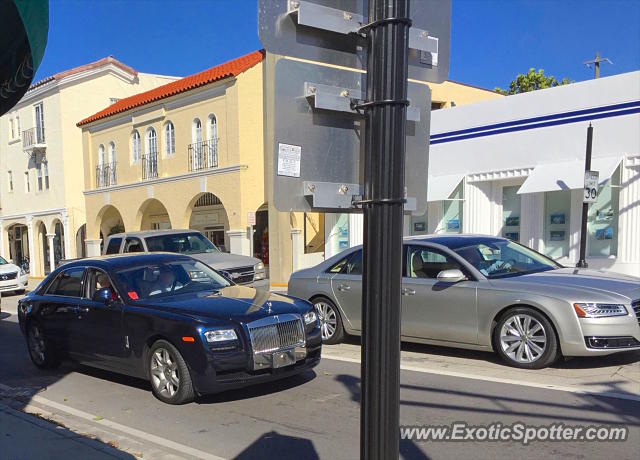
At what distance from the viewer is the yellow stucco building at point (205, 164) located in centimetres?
2016

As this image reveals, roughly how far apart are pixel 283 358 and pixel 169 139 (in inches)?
735

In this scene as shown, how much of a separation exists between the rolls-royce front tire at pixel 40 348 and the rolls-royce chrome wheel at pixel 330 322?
3831 millimetres

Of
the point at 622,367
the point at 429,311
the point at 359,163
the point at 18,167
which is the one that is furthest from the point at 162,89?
the point at 359,163

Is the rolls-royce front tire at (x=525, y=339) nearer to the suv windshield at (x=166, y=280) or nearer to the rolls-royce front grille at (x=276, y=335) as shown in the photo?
the rolls-royce front grille at (x=276, y=335)

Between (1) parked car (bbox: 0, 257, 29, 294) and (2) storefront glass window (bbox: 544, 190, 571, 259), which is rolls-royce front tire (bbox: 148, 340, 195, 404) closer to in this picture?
(2) storefront glass window (bbox: 544, 190, 571, 259)

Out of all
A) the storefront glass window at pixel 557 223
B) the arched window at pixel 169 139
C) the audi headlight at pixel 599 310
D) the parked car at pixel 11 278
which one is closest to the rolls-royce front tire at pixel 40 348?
the audi headlight at pixel 599 310

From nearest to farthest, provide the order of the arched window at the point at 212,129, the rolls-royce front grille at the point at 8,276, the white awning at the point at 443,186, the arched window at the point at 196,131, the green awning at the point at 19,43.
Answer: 1. the green awning at the point at 19,43
2. the white awning at the point at 443,186
3. the rolls-royce front grille at the point at 8,276
4. the arched window at the point at 212,129
5. the arched window at the point at 196,131

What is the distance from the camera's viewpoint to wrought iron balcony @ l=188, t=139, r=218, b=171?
21.2 metres

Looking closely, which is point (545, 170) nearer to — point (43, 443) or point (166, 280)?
point (166, 280)

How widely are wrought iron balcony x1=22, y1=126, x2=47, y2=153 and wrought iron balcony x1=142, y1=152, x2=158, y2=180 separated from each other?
32.1ft

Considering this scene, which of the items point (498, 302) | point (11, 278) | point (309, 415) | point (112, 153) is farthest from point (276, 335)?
point (112, 153)

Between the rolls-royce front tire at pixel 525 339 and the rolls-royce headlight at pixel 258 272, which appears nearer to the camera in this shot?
the rolls-royce front tire at pixel 525 339

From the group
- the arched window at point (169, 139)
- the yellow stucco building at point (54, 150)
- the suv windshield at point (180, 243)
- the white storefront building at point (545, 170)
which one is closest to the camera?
the white storefront building at point (545, 170)

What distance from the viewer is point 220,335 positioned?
5.81 m
